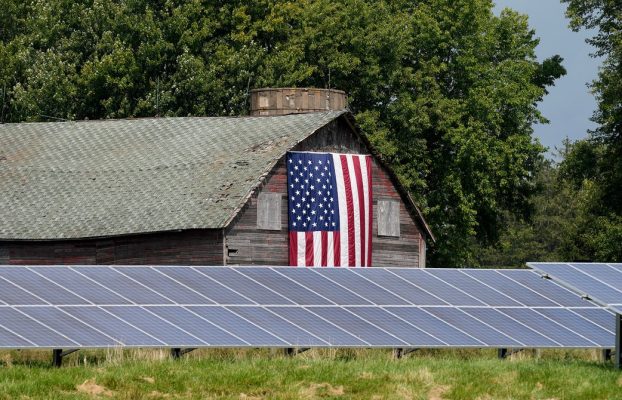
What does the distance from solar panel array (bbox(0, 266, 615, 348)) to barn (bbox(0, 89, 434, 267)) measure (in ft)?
70.8

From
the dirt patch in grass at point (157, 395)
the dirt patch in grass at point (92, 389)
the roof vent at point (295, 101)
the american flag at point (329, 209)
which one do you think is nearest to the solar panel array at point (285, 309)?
the dirt patch in grass at point (92, 389)

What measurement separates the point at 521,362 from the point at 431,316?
8.48ft

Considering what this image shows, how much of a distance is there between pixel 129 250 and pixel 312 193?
676 cm

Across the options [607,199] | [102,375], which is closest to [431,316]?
[102,375]

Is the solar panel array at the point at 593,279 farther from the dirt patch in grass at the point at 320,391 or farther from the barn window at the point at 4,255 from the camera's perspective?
the barn window at the point at 4,255

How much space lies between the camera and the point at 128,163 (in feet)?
193

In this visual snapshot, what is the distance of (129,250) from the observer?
177 feet

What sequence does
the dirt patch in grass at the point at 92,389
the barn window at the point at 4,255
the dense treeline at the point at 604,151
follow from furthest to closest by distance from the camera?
the dense treeline at the point at 604,151 → the barn window at the point at 4,255 → the dirt patch in grass at the point at 92,389

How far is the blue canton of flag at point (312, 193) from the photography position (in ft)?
181

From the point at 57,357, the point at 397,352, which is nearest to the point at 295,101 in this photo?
the point at 397,352

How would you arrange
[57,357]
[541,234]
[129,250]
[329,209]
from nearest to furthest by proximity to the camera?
[57,357]
[129,250]
[329,209]
[541,234]

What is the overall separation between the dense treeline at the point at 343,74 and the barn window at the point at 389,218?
11657mm

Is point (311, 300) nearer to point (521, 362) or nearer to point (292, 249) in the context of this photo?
point (521, 362)

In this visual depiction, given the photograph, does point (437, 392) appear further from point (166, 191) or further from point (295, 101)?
point (295, 101)
